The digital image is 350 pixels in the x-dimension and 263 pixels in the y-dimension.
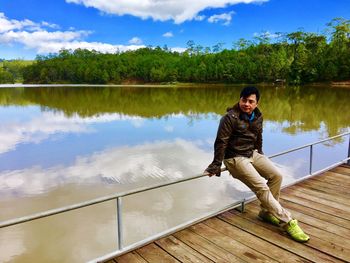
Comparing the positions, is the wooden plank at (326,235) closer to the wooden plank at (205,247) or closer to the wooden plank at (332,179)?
the wooden plank at (205,247)

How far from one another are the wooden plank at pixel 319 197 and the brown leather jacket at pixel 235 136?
4.78 feet

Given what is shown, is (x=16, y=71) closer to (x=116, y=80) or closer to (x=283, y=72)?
(x=116, y=80)

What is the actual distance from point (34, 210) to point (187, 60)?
81.1 metres

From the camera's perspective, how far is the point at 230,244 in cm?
294

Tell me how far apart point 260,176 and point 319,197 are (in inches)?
60.5

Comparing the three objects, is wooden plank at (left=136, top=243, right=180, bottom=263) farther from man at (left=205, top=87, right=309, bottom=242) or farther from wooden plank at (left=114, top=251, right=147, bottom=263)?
man at (left=205, top=87, right=309, bottom=242)

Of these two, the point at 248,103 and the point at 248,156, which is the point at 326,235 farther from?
the point at 248,103

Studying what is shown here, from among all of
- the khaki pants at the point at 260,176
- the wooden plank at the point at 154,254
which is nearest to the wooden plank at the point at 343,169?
the khaki pants at the point at 260,176

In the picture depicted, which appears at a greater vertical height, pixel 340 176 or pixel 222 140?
pixel 222 140

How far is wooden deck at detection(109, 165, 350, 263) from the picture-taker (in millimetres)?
2725

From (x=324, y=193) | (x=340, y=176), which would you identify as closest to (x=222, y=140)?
(x=324, y=193)

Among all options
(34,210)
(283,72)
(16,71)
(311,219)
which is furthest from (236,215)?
(16,71)

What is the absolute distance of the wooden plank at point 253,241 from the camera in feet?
8.94

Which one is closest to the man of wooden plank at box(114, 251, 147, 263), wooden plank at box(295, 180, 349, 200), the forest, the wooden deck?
the wooden deck
